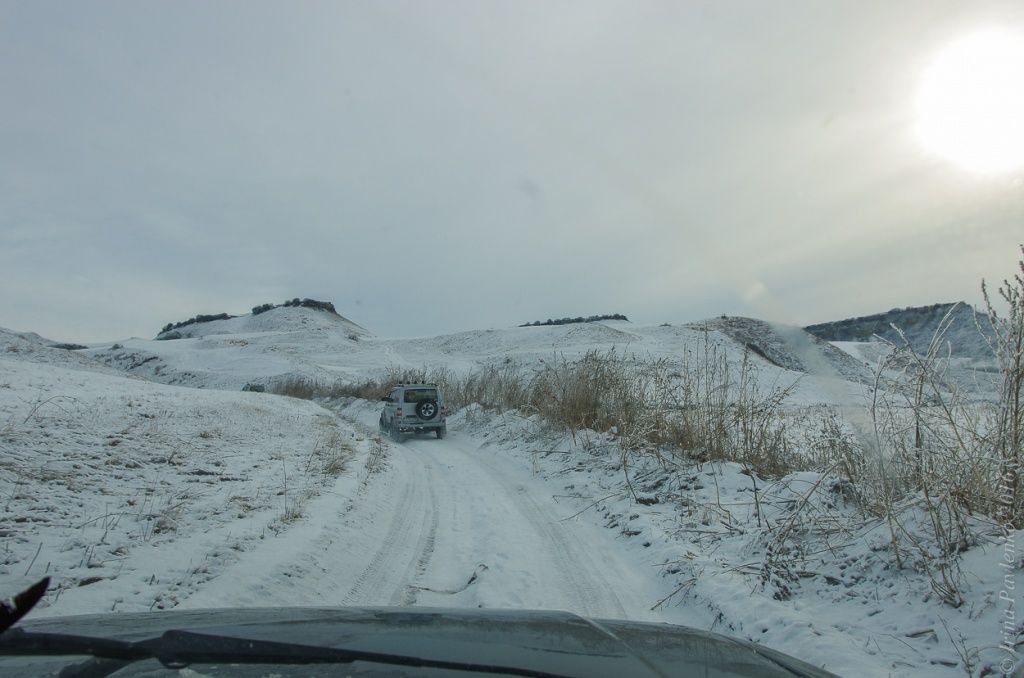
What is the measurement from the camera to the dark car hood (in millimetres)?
2008

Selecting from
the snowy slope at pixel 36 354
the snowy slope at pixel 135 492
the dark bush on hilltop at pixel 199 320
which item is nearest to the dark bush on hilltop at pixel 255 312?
the dark bush on hilltop at pixel 199 320

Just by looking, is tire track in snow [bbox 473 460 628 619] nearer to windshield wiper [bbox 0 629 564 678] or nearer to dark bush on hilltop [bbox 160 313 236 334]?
windshield wiper [bbox 0 629 564 678]

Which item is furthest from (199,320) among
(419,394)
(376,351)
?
(419,394)

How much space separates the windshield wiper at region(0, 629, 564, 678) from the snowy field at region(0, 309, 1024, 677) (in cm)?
305

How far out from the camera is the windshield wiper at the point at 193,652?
161 centimetres

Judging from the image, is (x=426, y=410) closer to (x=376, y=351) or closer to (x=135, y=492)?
(x=135, y=492)

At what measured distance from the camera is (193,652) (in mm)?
1792

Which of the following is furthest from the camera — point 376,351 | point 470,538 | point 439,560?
point 376,351

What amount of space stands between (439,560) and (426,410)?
1454 centimetres

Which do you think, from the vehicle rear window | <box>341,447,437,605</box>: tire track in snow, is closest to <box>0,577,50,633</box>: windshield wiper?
<box>341,447,437,605</box>: tire track in snow

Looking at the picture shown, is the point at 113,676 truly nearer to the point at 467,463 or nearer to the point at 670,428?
the point at 670,428

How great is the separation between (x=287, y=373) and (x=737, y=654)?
5159 centimetres

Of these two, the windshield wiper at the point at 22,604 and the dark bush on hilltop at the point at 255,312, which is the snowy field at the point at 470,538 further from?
the dark bush on hilltop at the point at 255,312

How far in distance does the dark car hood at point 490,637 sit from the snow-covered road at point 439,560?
232 centimetres
